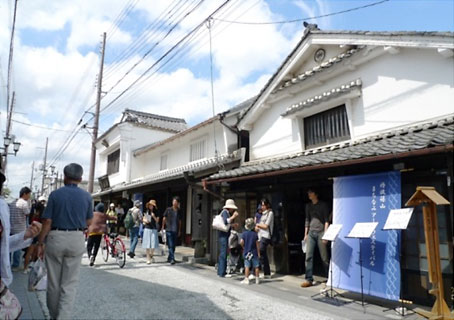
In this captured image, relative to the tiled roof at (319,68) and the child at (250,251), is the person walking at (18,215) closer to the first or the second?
the child at (250,251)

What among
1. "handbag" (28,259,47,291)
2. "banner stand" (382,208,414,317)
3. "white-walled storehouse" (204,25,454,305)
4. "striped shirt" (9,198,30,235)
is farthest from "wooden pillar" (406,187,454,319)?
"striped shirt" (9,198,30,235)

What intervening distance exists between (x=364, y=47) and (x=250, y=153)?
5.38 m

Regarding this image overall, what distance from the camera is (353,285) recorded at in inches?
249

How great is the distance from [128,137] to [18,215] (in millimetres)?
15995

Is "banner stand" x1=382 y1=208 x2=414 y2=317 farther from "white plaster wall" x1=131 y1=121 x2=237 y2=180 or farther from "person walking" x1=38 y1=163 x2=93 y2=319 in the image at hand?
"white plaster wall" x1=131 y1=121 x2=237 y2=180

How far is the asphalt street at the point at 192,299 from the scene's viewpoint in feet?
17.9

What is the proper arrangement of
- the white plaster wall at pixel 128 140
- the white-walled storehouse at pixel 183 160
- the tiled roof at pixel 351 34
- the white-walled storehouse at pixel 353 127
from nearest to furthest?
the white-walled storehouse at pixel 353 127
the tiled roof at pixel 351 34
the white-walled storehouse at pixel 183 160
the white plaster wall at pixel 128 140

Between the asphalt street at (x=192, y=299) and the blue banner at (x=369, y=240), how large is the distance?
49cm

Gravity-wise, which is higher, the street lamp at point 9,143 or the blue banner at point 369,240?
the street lamp at point 9,143

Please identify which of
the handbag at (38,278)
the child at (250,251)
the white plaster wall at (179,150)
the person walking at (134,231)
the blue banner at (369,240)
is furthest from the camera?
the white plaster wall at (179,150)

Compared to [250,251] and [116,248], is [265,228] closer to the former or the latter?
[250,251]

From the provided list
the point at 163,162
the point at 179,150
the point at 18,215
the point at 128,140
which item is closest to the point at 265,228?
the point at 18,215

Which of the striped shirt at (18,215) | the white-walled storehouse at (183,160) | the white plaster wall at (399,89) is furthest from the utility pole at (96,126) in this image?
the white plaster wall at (399,89)

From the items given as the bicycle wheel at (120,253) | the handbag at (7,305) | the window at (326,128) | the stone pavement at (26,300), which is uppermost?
the window at (326,128)
